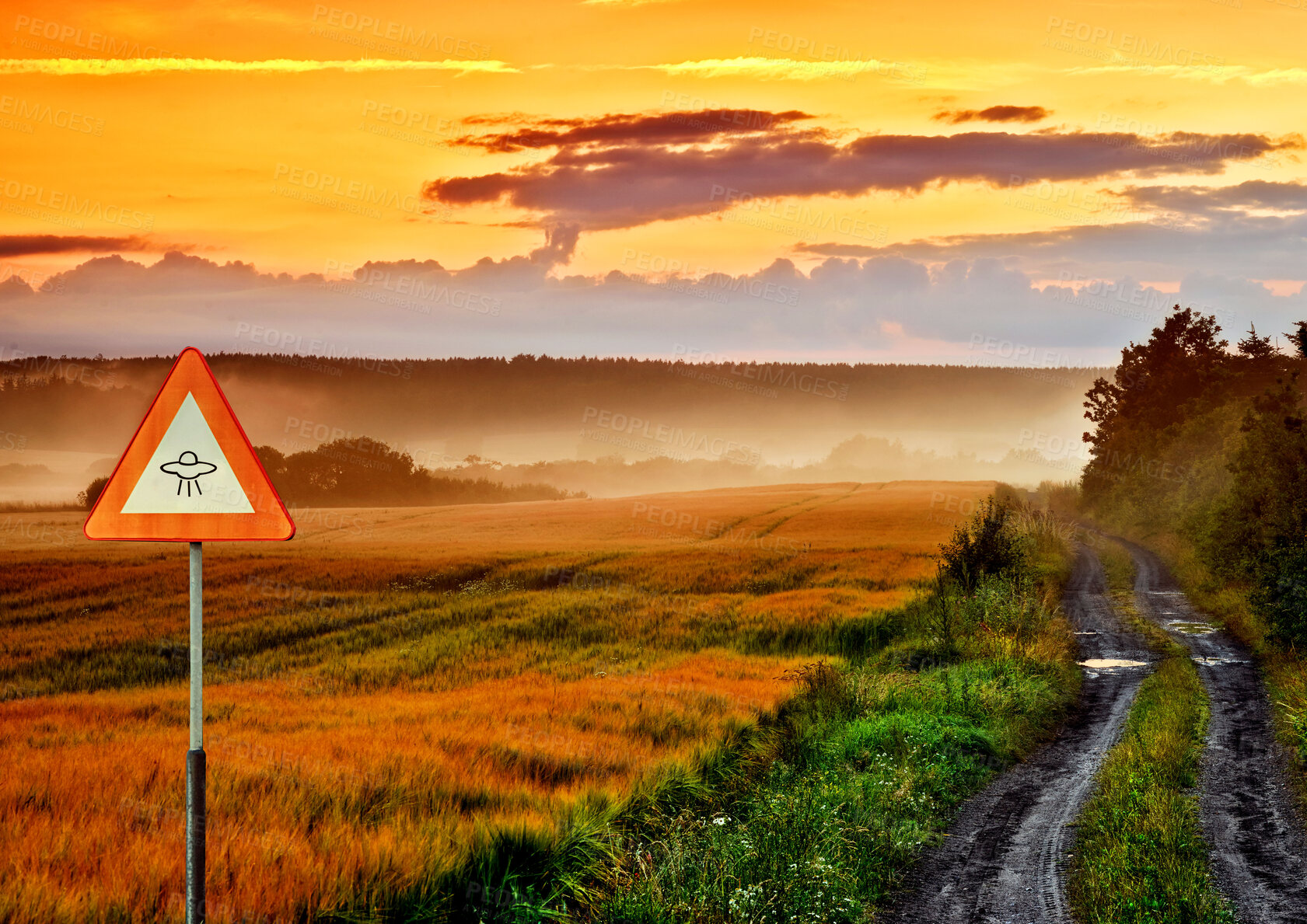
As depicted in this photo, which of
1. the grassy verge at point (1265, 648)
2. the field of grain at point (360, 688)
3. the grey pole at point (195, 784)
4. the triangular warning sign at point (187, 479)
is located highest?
the triangular warning sign at point (187, 479)

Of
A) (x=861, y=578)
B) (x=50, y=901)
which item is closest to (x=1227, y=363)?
(x=861, y=578)

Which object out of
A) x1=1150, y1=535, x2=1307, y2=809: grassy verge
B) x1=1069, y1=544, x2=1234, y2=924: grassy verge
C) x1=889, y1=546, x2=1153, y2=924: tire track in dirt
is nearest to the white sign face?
x1=889, y1=546, x2=1153, y2=924: tire track in dirt

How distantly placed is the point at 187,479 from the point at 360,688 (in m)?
9.81

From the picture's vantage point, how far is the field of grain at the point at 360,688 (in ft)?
19.1

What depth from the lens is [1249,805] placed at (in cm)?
1027

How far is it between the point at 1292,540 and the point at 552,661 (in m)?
18.5

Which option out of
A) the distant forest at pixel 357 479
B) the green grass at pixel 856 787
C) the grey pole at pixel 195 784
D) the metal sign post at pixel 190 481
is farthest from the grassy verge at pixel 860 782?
the distant forest at pixel 357 479

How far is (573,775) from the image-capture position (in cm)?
834

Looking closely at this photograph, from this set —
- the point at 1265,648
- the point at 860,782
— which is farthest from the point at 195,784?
the point at 1265,648

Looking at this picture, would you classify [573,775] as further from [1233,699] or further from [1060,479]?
[1060,479]

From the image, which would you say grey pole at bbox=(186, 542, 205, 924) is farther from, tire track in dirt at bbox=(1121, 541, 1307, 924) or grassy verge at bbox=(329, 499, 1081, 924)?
tire track in dirt at bbox=(1121, 541, 1307, 924)

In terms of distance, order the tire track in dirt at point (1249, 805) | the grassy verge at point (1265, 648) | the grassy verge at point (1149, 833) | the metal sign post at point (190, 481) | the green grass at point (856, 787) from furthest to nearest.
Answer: the grassy verge at point (1265, 648) → the tire track in dirt at point (1249, 805) → the grassy verge at point (1149, 833) → the green grass at point (856, 787) → the metal sign post at point (190, 481)

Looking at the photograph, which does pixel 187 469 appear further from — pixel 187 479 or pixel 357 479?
pixel 357 479

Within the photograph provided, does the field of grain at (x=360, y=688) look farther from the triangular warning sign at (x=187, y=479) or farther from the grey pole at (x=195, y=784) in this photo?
the triangular warning sign at (x=187, y=479)
